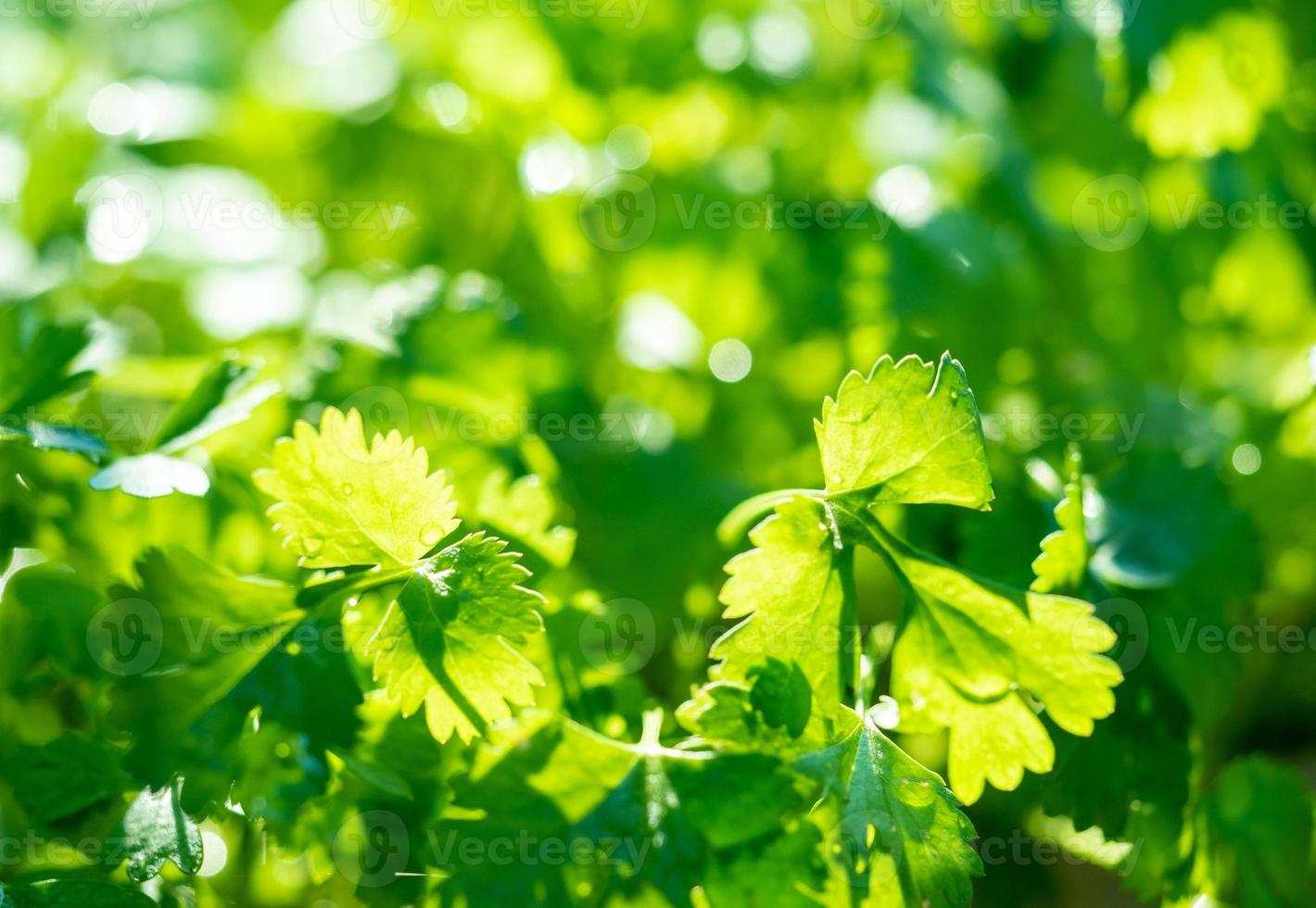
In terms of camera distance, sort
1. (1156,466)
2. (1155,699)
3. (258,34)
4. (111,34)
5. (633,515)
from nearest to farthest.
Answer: (1155,699), (1156,466), (633,515), (111,34), (258,34)

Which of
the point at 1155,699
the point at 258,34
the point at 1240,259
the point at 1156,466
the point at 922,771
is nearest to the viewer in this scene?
the point at 922,771

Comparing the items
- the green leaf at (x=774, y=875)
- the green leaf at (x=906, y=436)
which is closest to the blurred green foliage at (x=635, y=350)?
the green leaf at (x=774, y=875)

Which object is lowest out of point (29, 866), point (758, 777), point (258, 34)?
point (29, 866)

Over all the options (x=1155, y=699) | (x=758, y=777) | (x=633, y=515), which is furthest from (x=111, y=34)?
(x=1155, y=699)

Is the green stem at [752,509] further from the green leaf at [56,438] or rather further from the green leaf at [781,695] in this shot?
the green leaf at [56,438]

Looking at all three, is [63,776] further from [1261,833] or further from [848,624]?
[1261,833]

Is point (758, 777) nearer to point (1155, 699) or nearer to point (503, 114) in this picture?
point (1155, 699)
